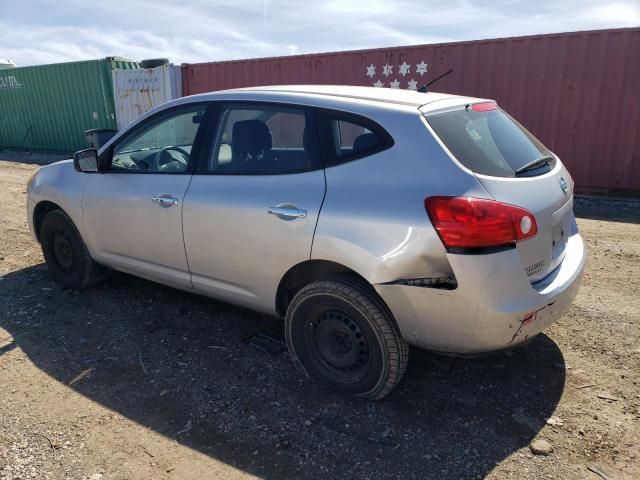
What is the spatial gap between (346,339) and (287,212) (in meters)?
0.79

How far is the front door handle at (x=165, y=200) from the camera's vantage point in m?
3.36

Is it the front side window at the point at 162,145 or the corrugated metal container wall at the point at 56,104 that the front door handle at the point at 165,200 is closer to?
the front side window at the point at 162,145

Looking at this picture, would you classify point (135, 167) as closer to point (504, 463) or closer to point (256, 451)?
point (256, 451)

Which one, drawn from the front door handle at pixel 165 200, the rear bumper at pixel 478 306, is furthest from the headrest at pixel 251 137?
the rear bumper at pixel 478 306

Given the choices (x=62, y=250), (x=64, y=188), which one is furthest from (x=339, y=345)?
(x=62, y=250)

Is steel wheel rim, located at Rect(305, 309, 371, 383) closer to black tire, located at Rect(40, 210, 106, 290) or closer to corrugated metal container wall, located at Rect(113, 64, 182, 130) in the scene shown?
black tire, located at Rect(40, 210, 106, 290)

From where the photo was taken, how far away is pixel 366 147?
8.82 feet

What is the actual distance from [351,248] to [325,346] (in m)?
0.66

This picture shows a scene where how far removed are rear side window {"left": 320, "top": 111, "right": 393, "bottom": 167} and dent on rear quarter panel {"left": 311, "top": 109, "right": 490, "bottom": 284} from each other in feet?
0.14

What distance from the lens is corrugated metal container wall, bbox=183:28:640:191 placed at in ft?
27.9

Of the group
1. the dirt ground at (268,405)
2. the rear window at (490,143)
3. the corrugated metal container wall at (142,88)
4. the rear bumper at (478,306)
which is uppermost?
the corrugated metal container wall at (142,88)

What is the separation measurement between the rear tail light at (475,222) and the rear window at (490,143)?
221 mm

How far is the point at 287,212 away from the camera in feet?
9.26

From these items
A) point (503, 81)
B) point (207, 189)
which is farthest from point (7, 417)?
point (503, 81)
